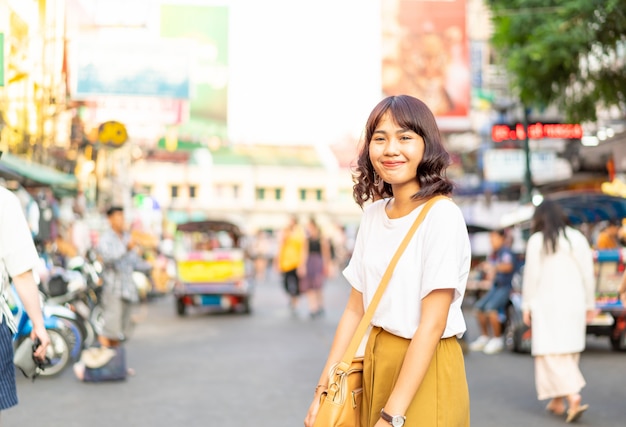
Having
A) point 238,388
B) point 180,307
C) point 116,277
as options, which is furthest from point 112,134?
point 238,388

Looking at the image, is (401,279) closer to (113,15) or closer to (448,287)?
(448,287)

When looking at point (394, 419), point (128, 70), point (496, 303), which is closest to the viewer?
point (394, 419)

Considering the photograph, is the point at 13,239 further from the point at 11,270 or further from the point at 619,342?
the point at 619,342

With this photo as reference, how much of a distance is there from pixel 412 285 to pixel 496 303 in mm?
8952

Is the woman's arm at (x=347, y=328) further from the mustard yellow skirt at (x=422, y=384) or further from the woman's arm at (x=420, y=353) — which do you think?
the woman's arm at (x=420, y=353)

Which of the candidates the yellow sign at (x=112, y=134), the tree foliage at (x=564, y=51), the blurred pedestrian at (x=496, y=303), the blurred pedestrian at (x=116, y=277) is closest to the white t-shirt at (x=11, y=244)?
the blurred pedestrian at (x=116, y=277)

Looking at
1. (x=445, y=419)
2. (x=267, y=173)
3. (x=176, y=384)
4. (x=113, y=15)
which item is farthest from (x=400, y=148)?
(x=267, y=173)

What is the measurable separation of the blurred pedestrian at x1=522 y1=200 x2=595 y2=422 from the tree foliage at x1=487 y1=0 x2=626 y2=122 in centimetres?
569

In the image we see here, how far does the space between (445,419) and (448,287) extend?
1.28 feet

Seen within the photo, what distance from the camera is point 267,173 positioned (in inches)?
3359

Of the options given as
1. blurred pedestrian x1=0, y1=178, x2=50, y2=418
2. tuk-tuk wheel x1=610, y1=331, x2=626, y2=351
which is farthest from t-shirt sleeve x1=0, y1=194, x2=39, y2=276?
tuk-tuk wheel x1=610, y1=331, x2=626, y2=351

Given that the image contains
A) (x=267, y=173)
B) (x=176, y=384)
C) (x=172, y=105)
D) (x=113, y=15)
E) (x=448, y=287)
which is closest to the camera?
(x=448, y=287)

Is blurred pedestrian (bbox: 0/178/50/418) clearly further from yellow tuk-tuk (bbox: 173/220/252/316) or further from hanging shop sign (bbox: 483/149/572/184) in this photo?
hanging shop sign (bbox: 483/149/572/184)

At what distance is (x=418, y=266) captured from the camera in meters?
2.72
